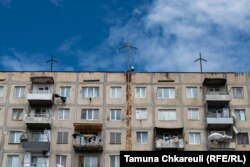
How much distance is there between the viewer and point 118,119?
6084 cm

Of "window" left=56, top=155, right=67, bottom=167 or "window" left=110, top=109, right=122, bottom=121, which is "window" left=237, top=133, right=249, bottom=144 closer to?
"window" left=110, top=109, right=122, bottom=121

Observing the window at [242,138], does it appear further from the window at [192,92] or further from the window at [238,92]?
the window at [192,92]

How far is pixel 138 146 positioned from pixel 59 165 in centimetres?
1035

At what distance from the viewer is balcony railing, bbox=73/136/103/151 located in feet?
189

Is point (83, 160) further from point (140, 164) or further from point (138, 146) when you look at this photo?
point (140, 164)

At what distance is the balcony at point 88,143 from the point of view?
57.5 meters

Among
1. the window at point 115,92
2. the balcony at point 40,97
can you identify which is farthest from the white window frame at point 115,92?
the balcony at point 40,97

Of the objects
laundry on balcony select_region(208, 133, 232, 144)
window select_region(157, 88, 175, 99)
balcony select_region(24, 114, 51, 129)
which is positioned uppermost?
window select_region(157, 88, 175, 99)

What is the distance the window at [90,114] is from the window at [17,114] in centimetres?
824

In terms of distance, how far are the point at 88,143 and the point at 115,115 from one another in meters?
5.95

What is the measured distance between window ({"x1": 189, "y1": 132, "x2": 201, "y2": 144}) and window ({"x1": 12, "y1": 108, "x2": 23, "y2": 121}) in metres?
22.6

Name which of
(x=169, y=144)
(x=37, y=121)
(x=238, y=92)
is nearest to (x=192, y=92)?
(x=238, y=92)

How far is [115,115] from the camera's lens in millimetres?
61156

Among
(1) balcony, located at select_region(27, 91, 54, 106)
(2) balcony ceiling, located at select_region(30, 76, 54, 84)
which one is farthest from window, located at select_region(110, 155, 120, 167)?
(2) balcony ceiling, located at select_region(30, 76, 54, 84)
